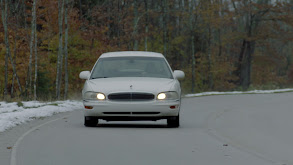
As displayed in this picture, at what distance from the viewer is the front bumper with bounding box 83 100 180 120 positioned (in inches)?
526

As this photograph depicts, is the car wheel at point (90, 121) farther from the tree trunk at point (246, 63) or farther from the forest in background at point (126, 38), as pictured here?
the tree trunk at point (246, 63)

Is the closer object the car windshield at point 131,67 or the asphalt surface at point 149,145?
the asphalt surface at point 149,145

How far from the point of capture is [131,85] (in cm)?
1355

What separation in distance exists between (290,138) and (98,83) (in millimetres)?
4569

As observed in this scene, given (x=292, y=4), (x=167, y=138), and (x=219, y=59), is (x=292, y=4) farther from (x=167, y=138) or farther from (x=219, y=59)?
(x=167, y=138)

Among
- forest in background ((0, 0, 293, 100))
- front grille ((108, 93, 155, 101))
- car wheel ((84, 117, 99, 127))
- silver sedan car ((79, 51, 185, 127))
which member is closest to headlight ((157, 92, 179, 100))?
silver sedan car ((79, 51, 185, 127))

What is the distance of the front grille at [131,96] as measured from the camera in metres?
13.5

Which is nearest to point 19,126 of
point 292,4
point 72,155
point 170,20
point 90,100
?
point 90,100

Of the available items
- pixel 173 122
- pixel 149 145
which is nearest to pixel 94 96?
pixel 173 122

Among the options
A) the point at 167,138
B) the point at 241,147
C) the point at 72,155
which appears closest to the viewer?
the point at 72,155

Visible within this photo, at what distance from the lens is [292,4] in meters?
57.2

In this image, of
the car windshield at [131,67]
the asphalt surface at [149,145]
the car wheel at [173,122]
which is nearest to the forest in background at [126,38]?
the car windshield at [131,67]

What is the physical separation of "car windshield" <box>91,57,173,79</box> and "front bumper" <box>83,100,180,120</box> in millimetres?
1140

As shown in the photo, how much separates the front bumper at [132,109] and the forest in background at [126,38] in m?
19.4
